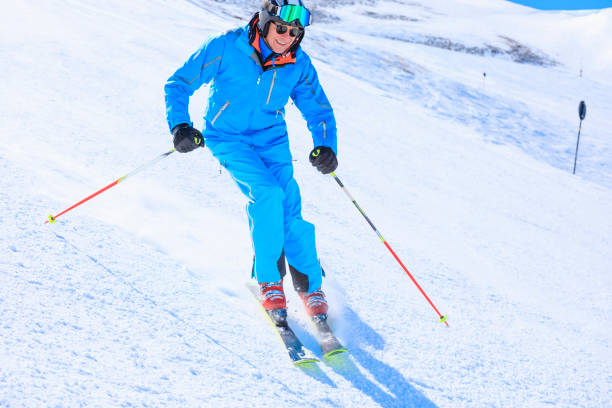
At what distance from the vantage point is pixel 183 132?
8.69 feet

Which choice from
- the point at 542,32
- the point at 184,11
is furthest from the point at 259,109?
the point at 542,32

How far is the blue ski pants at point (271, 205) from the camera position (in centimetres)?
260

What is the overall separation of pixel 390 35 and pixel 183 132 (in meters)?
33.9

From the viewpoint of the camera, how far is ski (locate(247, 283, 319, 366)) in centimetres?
218

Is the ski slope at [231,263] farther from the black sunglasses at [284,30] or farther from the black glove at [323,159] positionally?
the black sunglasses at [284,30]

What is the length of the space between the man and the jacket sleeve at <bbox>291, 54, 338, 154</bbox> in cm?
2

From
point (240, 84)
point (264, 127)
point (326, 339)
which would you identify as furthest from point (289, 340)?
point (240, 84)

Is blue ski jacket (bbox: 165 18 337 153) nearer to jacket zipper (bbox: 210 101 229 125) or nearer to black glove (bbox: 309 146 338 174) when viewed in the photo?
jacket zipper (bbox: 210 101 229 125)

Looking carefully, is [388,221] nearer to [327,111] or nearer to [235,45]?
[327,111]

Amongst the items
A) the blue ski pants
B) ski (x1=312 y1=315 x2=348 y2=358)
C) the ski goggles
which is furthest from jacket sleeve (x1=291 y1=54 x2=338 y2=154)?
ski (x1=312 y1=315 x2=348 y2=358)

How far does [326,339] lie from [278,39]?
64.4 inches

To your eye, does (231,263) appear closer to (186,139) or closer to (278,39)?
(186,139)

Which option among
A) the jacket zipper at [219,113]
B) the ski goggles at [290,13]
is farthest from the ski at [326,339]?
the ski goggles at [290,13]

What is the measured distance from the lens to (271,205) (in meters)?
2.61
